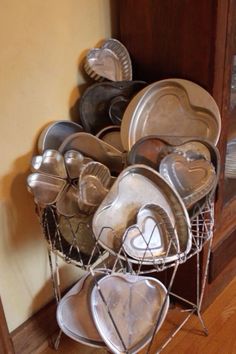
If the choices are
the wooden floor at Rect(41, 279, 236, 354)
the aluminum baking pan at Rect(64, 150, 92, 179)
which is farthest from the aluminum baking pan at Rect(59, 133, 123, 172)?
the wooden floor at Rect(41, 279, 236, 354)

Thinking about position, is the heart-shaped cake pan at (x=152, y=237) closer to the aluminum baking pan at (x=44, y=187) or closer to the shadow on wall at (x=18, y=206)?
the aluminum baking pan at (x=44, y=187)

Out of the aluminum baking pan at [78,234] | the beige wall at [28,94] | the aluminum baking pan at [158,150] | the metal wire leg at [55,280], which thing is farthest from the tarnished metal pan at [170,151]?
the metal wire leg at [55,280]

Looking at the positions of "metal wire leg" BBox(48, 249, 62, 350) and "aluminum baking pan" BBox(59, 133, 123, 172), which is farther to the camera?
"metal wire leg" BBox(48, 249, 62, 350)

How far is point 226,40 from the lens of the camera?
1.16 meters

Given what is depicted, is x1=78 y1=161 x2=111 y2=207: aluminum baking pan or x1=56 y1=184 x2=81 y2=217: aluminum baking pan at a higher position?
x1=78 y1=161 x2=111 y2=207: aluminum baking pan

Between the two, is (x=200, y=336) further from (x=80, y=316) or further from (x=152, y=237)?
(x=152, y=237)

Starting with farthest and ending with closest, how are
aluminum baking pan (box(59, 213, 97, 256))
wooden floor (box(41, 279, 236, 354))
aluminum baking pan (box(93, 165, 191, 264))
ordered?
wooden floor (box(41, 279, 236, 354)) → aluminum baking pan (box(59, 213, 97, 256)) → aluminum baking pan (box(93, 165, 191, 264))

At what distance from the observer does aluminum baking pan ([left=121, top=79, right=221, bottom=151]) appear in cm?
121

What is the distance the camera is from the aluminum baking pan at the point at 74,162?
1.18m

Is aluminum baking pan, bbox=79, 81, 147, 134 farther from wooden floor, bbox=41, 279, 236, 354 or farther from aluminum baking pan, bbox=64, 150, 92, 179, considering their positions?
wooden floor, bbox=41, 279, 236, 354

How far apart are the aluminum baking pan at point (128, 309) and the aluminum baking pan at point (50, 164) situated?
0.29 meters

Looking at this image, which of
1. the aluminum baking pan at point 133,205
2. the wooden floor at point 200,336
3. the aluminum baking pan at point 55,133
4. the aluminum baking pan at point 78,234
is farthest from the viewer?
the wooden floor at point 200,336

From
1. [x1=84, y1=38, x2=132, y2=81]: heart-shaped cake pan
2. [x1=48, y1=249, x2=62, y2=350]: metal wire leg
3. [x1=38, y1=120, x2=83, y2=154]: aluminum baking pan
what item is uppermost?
[x1=84, y1=38, x2=132, y2=81]: heart-shaped cake pan

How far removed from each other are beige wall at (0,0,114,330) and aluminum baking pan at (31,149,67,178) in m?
0.08
